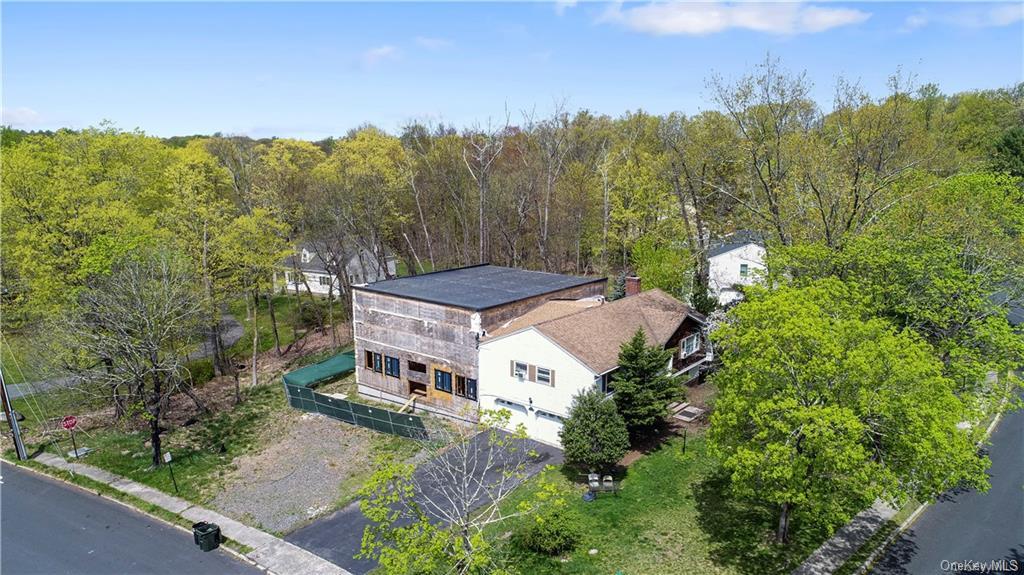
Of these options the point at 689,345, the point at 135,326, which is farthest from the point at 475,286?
the point at 135,326

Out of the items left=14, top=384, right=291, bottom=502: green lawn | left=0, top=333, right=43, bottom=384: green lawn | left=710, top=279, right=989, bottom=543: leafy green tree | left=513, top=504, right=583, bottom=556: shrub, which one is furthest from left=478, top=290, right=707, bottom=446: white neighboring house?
left=0, top=333, right=43, bottom=384: green lawn

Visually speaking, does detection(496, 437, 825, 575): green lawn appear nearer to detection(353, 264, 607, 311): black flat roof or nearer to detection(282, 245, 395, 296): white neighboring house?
detection(353, 264, 607, 311): black flat roof

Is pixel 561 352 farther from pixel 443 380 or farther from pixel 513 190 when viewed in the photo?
pixel 513 190

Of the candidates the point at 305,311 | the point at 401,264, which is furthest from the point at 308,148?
the point at 305,311

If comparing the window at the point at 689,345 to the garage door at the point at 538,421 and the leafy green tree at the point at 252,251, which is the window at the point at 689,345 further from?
the leafy green tree at the point at 252,251

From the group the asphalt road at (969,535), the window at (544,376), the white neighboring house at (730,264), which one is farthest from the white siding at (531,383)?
the white neighboring house at (730,264)

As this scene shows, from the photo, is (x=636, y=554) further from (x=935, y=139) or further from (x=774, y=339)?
(x=935, y=139)
